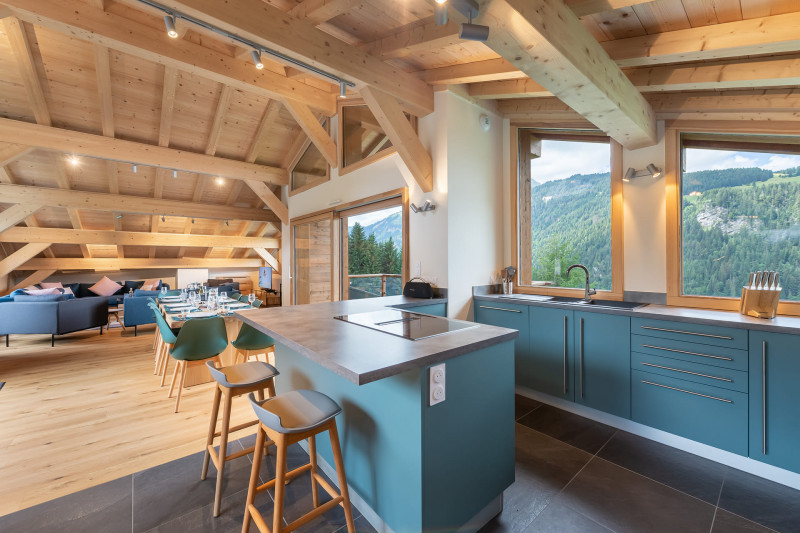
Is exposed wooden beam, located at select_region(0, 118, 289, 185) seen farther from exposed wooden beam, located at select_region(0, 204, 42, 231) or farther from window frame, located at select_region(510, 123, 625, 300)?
window frame, located at select_region(510, 123, 625, 300)

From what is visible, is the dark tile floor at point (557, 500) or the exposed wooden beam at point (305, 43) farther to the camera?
the exposed wooden beam at point (305, 43)

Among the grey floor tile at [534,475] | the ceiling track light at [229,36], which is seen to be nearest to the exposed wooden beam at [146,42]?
the ceiling track light at [229,36]

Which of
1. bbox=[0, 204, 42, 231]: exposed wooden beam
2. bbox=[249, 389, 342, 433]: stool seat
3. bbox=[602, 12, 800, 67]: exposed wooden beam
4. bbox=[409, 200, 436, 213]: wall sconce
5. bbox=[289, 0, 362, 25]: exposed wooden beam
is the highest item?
bbox=[289, 0, 362, 25]: exposed wooden beam

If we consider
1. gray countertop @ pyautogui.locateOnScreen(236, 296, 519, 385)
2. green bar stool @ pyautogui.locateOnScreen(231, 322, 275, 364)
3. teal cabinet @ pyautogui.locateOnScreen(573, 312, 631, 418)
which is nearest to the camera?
gray countertop @ pyautogui.locateOnScreen(236, 296, 519, 385)

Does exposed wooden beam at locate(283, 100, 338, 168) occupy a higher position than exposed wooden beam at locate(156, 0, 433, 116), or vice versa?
exposed wooden beam at locate(283, 100, 338, 168)

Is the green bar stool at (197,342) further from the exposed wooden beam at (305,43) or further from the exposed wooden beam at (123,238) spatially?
the exposed wooden beam at (123,238)

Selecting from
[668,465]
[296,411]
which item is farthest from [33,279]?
[668,465]

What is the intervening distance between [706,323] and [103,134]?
7301 mm

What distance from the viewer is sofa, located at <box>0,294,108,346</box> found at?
5266mm

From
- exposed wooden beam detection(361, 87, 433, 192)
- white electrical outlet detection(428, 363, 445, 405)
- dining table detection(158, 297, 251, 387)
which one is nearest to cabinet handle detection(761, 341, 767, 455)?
white electrical outlet detection(428, 363, 445, 405)

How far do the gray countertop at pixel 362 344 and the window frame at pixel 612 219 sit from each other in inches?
75.5

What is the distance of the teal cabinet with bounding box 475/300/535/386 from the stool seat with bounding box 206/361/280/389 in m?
2.10

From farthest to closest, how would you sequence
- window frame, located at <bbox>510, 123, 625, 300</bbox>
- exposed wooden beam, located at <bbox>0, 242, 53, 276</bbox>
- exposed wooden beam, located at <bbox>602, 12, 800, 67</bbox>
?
1. exposed wooden beam, located at <bbox>0, 242, 53, 276</bbox>
2. window frame, located at <bbox>510, 123, 625, 300</bbox>
3. exposed wooden beam, located at <bbox>602, 12, 800, 67</bbox>

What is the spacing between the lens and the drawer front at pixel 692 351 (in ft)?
6.76
